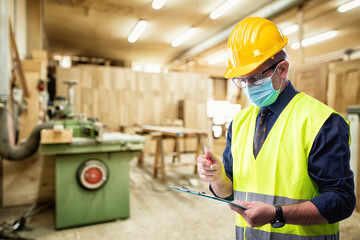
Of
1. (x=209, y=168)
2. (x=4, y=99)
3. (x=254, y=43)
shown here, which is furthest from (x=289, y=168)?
(x=4, y=99)

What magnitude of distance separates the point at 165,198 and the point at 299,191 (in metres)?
2.90

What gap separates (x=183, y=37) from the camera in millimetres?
7016

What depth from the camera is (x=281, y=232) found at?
88 cm

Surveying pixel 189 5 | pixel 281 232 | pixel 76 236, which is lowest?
pixel 76 236

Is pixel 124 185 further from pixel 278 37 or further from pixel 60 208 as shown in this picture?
pixel 278 37

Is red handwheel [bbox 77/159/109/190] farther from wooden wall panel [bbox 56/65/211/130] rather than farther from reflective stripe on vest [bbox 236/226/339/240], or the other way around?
wooden wall panel [bbox 56/65/211/130]

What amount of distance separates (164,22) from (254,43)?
562cm

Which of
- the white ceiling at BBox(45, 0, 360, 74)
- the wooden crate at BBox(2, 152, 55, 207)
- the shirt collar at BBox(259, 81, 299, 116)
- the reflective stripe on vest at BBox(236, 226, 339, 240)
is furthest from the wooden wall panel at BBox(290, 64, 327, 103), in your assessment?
the wooden crate at BBox(2, 152, 55, 207)

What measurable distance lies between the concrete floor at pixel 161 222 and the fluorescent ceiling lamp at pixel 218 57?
231 inches

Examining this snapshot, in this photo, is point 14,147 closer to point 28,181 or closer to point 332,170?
point 28,181

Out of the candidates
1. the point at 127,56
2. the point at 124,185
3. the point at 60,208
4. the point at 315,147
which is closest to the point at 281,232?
the point at 315,147

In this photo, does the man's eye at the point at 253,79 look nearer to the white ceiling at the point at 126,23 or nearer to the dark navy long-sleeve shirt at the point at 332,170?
the dark navy long-sleeve shirt at the point at 332,170

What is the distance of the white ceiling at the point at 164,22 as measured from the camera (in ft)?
16.4

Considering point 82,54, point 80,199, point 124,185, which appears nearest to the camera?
point 80,199
